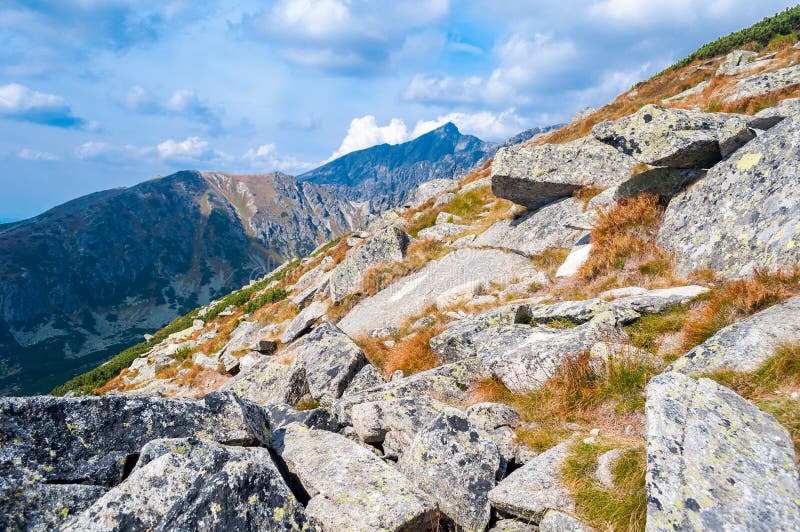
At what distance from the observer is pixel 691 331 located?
684cm

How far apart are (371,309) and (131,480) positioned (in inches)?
532

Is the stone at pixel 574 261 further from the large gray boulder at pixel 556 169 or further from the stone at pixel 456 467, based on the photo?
the stone at pixel 456 467

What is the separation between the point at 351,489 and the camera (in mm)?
5082

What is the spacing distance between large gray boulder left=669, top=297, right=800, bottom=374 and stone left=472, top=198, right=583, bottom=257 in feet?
31.4

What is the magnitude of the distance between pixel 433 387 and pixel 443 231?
1651 centimetres

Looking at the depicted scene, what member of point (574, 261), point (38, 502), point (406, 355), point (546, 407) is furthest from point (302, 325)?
point (38, 502)

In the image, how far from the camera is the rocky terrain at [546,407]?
3977 mm

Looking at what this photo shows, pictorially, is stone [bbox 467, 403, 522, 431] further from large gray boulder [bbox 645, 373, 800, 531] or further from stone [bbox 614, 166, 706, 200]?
stone [bbox 614, 166, 706, 200]

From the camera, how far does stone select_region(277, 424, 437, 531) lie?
455cm

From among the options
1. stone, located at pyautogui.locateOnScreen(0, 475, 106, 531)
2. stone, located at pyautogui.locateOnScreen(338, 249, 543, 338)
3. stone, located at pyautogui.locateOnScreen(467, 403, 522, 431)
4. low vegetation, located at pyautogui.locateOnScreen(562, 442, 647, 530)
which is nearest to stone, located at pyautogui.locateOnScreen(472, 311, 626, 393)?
stone, located at pyautogui.locateOnScreen(467, 403, 522, 431)

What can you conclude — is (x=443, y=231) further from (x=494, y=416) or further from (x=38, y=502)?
(x=38, y=502)

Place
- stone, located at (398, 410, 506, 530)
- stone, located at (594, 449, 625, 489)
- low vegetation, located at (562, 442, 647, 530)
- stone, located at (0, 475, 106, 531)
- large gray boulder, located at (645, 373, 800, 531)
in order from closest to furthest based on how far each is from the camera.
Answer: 1. large gray boulder, located at (645, 373, 800, 531)
2. low vegetation, located at (562, 442, 647, 530)
3. stone, located at (0, 475, 106, 531)
4. stone, located at (594, 449, 625, 489)
5. stone, located at (398, 410, 506, 530)

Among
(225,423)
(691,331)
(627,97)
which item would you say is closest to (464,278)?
(691,331)

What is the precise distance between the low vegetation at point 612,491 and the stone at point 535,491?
12cm
